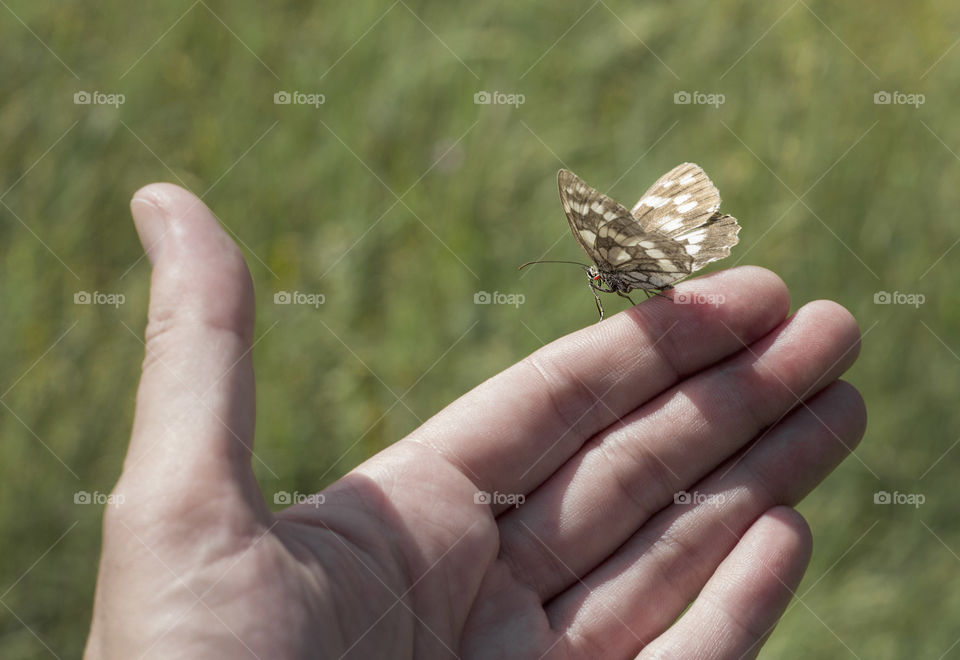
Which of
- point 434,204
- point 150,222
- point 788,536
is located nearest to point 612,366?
point 788,536

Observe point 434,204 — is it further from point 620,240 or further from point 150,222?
point 150,222

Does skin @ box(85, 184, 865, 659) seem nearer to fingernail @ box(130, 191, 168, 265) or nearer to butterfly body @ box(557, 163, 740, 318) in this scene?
fingernail @ box(130, 191, 168, 265)

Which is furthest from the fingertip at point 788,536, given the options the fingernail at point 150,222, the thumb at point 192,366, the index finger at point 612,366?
the fingernail at point 150,222

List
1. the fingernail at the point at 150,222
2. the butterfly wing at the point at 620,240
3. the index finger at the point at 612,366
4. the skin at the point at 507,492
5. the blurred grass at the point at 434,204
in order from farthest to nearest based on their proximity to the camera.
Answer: the blurred grass at the point at 434,204 < the index finger at the point at 612,366 < the butterfly wing at the point at 620,240 < the fingernail at the point at 150,222 < the skin at the point at 507,492

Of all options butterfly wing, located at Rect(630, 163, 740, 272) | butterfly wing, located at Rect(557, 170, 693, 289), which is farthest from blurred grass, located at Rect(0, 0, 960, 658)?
butterfly wing, located at Rect(557, 170, 693, 289)

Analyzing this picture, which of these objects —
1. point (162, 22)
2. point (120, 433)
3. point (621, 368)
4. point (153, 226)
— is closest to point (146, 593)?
point (153, 226)

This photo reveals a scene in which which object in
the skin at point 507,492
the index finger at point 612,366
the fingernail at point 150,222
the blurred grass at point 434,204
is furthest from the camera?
the blurred grass at point 434,204

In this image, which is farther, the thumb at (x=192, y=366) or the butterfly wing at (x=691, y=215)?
the butterfly wing at (x=691, y=215)

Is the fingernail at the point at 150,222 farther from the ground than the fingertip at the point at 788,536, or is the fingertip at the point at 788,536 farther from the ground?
the fingernail at the point at 150,222

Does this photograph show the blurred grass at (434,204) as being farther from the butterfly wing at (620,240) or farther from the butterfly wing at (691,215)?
the butterfly wing at (620,240)
